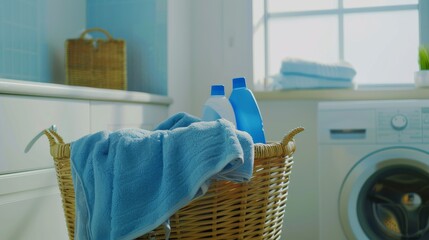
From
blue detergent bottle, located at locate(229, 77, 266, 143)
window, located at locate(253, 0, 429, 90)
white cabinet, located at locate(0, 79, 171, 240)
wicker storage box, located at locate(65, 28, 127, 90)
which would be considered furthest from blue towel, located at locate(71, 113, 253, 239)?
window, located at locate(253, 0, 429, 90)

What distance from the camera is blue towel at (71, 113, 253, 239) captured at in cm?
91

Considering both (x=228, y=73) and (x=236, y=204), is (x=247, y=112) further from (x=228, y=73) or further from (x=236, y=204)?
(x=228, y=73)

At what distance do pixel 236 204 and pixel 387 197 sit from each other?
1.11 m

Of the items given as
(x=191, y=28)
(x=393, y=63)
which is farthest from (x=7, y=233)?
(x=393, y=63)

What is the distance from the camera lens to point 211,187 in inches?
37.7

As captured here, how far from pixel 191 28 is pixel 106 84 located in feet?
2.22

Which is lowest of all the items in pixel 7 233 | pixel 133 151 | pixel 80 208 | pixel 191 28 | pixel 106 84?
pixel 7 233

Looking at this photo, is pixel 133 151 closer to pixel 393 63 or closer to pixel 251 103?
pixel 251 103

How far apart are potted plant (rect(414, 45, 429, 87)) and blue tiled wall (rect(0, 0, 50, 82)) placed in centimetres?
170

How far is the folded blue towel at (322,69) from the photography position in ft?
8.11

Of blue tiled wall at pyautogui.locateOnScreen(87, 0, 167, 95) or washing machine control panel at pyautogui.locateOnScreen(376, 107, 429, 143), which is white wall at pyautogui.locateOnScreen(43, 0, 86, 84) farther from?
washing machine control panel at pyautogui.locateOnScreen(376, 107, 429, 143)

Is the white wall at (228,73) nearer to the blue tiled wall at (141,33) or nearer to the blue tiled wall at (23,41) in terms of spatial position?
the blue tiled wall at (141,33)

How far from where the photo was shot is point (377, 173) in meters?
1.93

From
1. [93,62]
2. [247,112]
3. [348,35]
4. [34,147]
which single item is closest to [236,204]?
[247,112]
